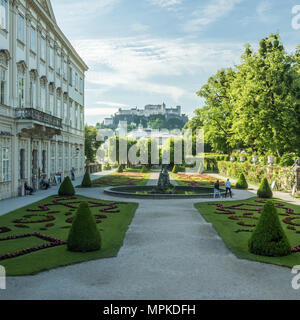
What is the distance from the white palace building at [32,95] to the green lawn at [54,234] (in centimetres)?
492

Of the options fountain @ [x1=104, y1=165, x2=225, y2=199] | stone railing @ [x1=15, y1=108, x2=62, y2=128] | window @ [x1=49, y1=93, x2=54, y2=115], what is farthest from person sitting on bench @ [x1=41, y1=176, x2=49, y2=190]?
window @ [x1=49, y1=93, x2=54, y2=115]

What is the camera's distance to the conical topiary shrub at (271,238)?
921cm

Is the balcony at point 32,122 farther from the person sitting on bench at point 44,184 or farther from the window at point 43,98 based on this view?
the person sitting on bench at point 44,184

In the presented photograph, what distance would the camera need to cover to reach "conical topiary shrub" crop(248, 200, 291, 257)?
921 cm

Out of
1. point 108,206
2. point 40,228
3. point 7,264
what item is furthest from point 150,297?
point 108,206

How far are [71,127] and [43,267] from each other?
32.8 metres

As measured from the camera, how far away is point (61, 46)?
3488 cm

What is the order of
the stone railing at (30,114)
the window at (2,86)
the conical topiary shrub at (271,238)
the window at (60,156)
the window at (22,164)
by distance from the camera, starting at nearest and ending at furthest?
the conical topiary shrub at (271,238)
the window at (2,86)
the stone railing at (30,114)
the window at (22,164)
the window at (60,156)

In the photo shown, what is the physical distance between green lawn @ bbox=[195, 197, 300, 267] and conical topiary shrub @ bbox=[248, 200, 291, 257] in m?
0.17
